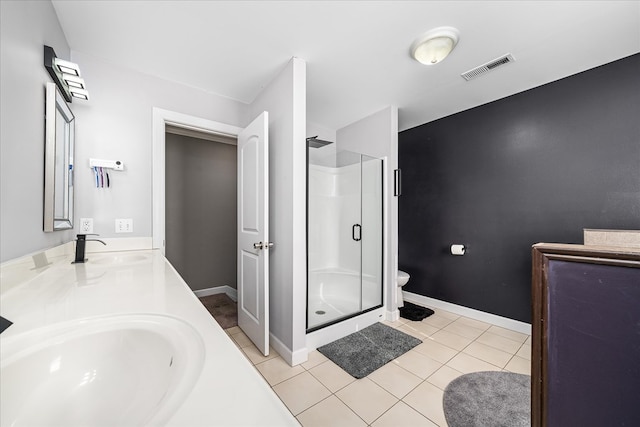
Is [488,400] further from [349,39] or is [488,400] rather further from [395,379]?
[349,39]

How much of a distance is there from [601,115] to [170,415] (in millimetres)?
3214

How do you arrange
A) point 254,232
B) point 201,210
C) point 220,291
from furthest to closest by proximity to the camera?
1. point 220,291
2. point 201,210
3. point 254,232

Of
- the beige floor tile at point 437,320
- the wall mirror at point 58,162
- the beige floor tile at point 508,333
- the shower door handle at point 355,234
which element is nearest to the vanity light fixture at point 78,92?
the wall mirror at point 58,162

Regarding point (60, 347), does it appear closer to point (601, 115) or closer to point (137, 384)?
point (137, 384)

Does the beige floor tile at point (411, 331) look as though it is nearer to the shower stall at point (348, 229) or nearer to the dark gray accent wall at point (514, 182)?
the shower stall at point (348, 229)

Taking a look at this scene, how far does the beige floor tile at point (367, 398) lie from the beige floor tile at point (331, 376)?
0.04m

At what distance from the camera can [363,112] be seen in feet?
9.40

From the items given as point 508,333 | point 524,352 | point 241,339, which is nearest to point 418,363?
point 524,352

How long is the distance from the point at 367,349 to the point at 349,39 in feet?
7.98

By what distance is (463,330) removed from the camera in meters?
2.41

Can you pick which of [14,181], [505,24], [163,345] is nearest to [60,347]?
[163,345]

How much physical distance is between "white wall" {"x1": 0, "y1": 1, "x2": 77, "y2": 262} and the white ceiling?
1.66 feet

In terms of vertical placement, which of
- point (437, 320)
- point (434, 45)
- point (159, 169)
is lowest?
point (437, 320)

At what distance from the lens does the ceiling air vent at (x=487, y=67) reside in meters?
1.90
